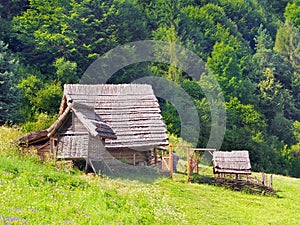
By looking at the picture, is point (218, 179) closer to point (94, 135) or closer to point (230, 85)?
point (94, 135)

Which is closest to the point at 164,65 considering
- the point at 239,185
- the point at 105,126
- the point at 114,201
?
the point at 239,185

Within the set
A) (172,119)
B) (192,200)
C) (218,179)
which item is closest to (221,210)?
(192,200)

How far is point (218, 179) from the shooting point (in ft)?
92.8

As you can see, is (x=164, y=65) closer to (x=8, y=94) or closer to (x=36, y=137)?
(x=8, y=94)

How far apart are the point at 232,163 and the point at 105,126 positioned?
911 cm

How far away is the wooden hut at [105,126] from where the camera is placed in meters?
25.4

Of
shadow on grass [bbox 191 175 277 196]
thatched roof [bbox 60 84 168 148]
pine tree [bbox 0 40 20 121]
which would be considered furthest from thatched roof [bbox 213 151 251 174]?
pine tree [bbox 0 40 20 121]

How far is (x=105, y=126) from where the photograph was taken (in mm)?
26750

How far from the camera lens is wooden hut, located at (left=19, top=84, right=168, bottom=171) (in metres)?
25.4

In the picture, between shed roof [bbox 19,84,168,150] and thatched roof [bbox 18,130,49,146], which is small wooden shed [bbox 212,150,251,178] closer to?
shed roof [bbox 19,84,168,150]

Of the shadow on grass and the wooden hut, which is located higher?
the wooden hut

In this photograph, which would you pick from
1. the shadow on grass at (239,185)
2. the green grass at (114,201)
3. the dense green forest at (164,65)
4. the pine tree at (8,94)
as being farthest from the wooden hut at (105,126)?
the pine tree at (8,94)

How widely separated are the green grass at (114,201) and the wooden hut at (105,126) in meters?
2.05

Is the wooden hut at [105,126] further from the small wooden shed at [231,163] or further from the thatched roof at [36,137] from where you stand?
the small wooden shed at [231,163]
